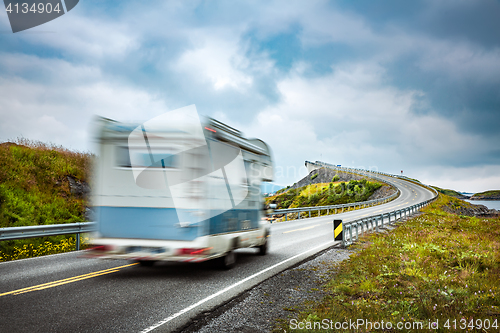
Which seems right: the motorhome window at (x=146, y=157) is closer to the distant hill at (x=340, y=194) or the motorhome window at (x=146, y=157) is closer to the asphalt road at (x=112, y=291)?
the asphalt road at (x=112, y=291)

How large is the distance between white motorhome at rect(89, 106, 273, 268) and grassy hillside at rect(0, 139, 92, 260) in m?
5.37

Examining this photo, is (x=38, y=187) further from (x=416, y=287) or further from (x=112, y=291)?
(x=416, y=287)

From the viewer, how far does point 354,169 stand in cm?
9719

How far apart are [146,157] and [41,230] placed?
5.25 m

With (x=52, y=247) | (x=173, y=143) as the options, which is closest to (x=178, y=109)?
(x=173, y=143)

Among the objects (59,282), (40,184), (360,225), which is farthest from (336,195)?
(59,282)

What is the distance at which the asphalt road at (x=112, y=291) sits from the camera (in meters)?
4.66

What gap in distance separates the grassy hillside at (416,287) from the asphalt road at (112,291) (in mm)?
1695

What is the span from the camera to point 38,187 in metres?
14.1

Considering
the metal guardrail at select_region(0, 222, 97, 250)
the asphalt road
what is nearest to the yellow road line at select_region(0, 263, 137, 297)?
the asphalt road

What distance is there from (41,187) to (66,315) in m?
11.3

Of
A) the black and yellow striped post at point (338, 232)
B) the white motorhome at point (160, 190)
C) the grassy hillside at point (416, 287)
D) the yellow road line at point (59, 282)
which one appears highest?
the white motorhome at point (160, 190)

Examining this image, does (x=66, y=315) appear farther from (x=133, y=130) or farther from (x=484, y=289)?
(x=484, y=289)

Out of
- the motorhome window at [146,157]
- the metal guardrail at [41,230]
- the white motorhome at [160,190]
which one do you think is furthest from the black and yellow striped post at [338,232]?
Result: the metal guardrail at [41,230]
